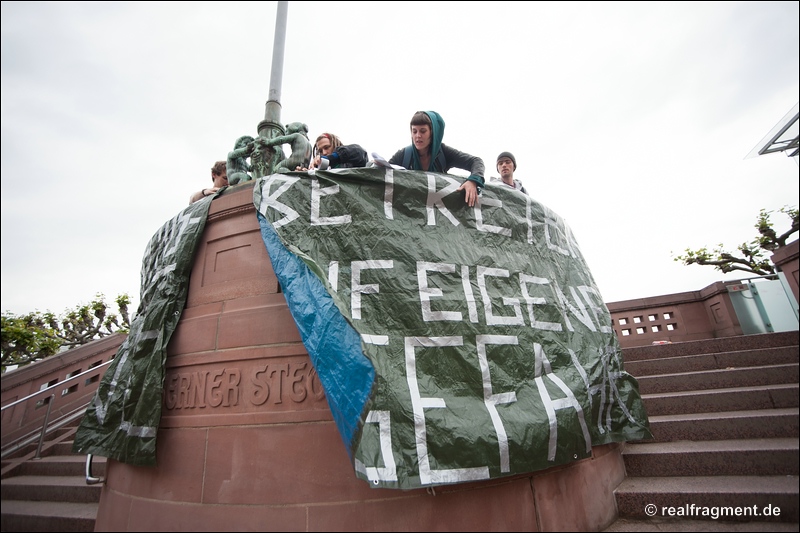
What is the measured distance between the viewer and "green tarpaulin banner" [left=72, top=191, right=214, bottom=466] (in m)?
3.04

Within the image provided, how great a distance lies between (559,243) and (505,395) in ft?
7.24

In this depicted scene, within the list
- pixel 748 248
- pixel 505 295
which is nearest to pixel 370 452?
pixel 505 295

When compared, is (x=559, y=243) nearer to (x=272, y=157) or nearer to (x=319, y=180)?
(x=319, y=180)

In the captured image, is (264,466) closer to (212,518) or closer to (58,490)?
(212,518)

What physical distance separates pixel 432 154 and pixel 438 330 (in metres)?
2.01

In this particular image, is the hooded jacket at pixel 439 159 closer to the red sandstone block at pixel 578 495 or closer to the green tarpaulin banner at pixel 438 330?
the green tarpaulin banner at pixel 438 330

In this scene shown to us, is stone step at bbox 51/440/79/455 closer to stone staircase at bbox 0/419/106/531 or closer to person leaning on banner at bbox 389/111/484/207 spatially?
stone staircase at bbox 0/419/106/531


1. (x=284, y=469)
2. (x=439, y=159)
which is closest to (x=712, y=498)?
(x=284, y=469)

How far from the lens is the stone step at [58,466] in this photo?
4637 mm

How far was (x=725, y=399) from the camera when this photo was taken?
382cm

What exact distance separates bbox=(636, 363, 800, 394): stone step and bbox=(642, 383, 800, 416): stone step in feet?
0.25

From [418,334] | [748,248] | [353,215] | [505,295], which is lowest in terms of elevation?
[418,334]

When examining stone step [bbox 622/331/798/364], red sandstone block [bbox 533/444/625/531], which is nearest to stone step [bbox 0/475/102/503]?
red sandstone block [bbox 533/444/625/531]

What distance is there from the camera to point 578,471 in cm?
287
